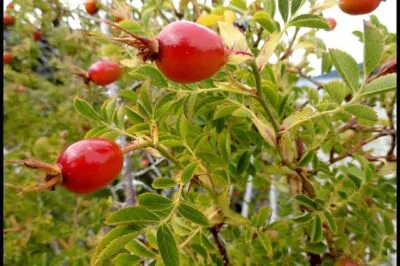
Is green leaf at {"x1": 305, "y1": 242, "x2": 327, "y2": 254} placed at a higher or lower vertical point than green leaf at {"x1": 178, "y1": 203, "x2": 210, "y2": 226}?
lower

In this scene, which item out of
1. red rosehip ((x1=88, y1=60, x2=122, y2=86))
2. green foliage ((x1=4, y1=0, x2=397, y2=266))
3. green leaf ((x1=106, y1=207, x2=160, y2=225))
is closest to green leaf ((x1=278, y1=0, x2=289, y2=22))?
green foliage ((x1=4, y1=0, x2=397, y2=266))

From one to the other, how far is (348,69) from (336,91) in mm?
56

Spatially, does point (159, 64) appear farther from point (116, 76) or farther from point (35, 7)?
point (35, 7)

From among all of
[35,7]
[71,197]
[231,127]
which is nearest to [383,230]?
[231,127]

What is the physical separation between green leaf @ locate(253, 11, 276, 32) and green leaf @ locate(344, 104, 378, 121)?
0.16 meters

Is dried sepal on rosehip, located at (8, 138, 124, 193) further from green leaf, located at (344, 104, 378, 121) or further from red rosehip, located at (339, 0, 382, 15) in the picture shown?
red rosehip, located at (339, 0, 382, 15)

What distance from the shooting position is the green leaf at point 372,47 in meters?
0.56

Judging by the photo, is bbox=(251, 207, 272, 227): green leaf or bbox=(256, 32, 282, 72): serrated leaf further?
bbox=(251, 207, 272, 227): green leaf

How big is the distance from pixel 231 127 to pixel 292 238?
1.10 feet

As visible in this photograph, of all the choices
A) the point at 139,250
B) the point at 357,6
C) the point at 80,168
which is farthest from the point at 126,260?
the point at 357,6

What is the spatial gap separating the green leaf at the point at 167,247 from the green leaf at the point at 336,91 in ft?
0.98

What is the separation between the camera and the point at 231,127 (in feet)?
2.95

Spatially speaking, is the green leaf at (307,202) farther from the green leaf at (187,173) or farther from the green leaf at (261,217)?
the green leaf at (187,173)

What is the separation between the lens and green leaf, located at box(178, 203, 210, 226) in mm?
616
